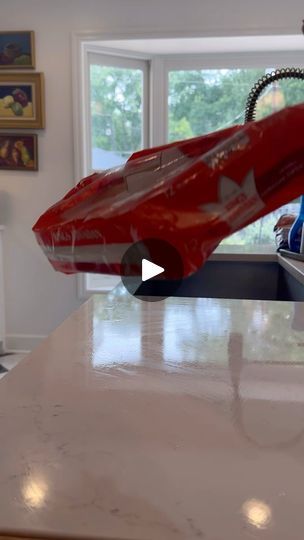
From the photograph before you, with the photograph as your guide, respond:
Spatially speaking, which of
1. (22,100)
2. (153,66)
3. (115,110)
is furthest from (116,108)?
(22,100)

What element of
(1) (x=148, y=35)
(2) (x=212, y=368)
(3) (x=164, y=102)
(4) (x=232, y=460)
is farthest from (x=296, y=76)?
(3) (x=164, y=102)

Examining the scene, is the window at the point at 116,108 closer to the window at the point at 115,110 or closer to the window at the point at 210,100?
the window at the point at 115,110

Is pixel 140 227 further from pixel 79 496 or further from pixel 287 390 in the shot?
pixel 287 390

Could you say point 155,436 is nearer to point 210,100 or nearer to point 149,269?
point 149,269

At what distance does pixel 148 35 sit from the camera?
276cm

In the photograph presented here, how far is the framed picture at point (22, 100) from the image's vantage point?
9.36 feet

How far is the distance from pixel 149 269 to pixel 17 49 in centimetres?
289

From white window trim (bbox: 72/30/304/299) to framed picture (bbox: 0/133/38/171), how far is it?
0.86 ft

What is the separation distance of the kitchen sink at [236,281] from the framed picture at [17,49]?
1.85 meters

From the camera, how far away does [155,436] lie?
0.55 m

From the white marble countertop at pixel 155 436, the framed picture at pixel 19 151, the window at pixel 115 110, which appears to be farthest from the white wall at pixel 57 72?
the white marble countertop at pixel 155 436
